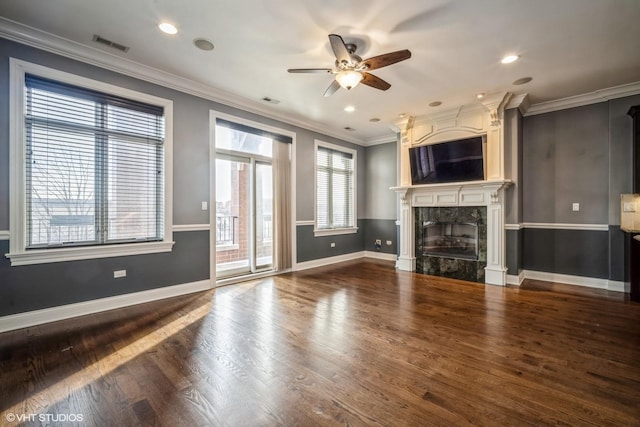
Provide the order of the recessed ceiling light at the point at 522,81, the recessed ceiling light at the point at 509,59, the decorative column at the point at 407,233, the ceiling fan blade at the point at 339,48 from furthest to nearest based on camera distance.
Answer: the decorative column at the point at 407,233
the recessed ceiling light at the point at 522,81
the recessed ceiling light at the point at 509,59
the ceiling fan blade at the point at 339,48

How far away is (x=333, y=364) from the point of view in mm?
2158

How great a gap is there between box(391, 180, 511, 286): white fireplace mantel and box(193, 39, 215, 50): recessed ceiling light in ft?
12.7

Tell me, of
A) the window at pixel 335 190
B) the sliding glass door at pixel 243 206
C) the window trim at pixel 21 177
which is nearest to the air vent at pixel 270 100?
the sliding glass door at pixel 243 206

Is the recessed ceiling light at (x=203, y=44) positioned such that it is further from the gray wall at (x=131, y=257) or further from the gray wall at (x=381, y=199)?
the gray wall at (x=381, y=199)

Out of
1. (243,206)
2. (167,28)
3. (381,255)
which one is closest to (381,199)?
(381,255)

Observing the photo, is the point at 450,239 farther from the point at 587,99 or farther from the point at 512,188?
the point at 587,99

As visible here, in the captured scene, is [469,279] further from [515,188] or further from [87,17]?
[87,17]

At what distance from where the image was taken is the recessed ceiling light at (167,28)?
106 inches

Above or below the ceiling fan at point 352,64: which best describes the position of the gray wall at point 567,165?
below

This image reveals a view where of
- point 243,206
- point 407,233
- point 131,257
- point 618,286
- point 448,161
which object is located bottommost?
point 618,286

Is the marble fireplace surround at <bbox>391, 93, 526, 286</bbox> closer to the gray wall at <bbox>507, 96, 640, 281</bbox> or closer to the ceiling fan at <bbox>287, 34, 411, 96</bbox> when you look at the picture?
the gray wall at <bbox>507, 96, 640, 281</bbox>

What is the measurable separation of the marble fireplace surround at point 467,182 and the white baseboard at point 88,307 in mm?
3921

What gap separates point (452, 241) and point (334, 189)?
2.73m

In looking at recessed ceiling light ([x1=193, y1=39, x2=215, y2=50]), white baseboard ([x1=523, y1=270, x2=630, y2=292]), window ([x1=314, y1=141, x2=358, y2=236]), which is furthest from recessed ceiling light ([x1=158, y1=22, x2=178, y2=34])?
white baseboard ([x1=523, y1=270, x2=630, y2=292])
